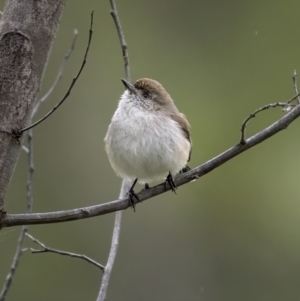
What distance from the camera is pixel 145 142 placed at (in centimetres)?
388

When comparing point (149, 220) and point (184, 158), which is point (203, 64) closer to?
point (149, 220)

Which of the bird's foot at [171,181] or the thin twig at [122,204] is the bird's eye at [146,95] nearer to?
the bird's foot at [171,181]

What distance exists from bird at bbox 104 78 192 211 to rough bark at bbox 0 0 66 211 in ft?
3.84

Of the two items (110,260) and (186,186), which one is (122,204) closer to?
(110,260)

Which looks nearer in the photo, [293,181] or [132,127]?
[132,127]

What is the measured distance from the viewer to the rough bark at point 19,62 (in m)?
2.60

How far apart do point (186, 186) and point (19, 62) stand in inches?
270

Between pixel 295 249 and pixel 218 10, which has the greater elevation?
pixel 218 10

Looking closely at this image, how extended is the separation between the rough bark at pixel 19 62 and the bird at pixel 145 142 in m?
1.17

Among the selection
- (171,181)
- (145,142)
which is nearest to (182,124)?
(145,142)

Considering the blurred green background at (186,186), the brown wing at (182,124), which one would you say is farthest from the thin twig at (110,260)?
the blurred green background at (186,186)

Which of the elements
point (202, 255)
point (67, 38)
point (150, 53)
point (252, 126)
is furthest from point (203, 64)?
point (202, 255)

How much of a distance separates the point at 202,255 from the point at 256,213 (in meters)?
1.02

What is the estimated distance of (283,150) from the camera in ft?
30.8
